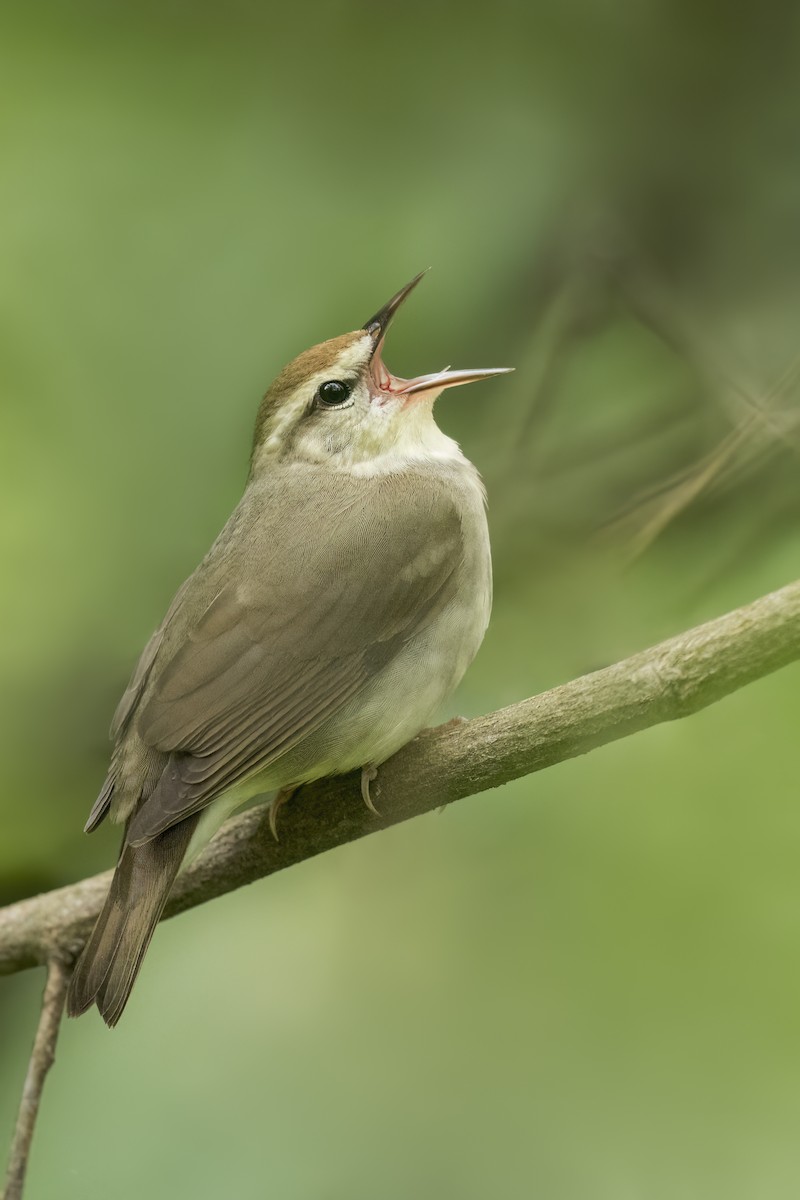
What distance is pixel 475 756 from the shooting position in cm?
263

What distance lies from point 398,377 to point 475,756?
4.54ft

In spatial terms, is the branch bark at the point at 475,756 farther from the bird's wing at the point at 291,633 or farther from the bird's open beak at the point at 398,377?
the bird's open beak at the point at 398,377

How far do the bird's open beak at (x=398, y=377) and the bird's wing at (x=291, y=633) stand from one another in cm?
29

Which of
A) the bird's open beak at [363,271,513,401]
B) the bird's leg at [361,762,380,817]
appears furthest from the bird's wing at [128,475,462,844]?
the bird's open beak at [363,271,513,401]

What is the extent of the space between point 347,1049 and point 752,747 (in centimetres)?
99

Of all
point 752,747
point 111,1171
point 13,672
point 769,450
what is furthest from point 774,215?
point 111,1171

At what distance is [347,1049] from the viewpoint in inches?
95.8

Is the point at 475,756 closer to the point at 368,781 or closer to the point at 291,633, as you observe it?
the point at 368,781

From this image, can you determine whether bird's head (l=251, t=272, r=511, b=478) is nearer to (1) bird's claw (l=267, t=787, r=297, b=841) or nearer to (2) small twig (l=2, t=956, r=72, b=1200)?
(1) bird's claw (l=267, t=787, r=297, b=841)

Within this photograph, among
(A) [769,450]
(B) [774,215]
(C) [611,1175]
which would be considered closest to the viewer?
(C) [611,1175]

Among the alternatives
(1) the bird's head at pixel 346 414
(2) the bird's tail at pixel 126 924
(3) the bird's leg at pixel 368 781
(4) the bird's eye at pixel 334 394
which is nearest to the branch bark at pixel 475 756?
(3) the bird's leg at pixel 368 781

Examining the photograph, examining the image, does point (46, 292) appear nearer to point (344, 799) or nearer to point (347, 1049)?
point (344, 799)

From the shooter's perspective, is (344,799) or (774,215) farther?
(774,215)

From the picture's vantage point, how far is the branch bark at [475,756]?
227 cm
